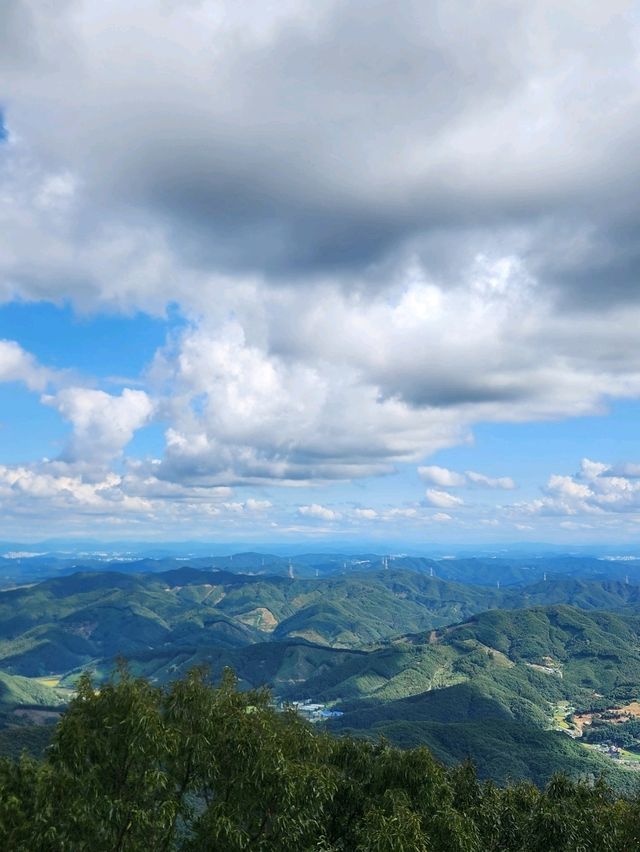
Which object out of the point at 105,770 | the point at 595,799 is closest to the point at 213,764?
the point at 105,770

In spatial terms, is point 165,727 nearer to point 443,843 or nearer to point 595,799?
point 443,843

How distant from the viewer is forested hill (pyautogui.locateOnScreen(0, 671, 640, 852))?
2708cm

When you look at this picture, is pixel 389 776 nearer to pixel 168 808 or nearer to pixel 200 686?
pixel 200 686

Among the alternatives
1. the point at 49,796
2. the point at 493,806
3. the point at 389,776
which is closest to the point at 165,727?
the point at 49,796

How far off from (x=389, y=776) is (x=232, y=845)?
1453 centimetres

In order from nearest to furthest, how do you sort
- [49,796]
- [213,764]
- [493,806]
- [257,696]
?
1. [49,796]
2. [213,764]
3. [257,696]
4. [493,806]

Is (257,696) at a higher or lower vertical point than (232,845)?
higher

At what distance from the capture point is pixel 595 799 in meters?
48.6

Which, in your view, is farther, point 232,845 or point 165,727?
point 165,727

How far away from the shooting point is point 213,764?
32.0 meters

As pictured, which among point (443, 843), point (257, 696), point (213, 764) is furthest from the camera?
point (257, 696)

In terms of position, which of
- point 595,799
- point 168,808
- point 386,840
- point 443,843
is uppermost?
point 168,808

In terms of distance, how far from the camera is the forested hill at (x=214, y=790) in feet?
88.8

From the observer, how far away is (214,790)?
32.5 meters
